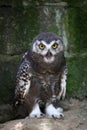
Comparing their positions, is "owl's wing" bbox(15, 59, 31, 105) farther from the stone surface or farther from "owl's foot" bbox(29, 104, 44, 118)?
the stone surface

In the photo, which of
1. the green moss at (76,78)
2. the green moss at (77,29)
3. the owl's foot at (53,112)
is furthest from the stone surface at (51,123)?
the green moss at (77,29)

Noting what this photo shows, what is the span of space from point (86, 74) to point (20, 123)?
1.27 meters

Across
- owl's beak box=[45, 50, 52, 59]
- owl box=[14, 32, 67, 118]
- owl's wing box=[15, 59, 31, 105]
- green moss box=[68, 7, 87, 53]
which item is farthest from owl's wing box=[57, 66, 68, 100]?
green moss box=[68, 7, 87, 53]

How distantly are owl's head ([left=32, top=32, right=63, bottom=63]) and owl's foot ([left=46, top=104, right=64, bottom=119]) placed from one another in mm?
Answer: 548

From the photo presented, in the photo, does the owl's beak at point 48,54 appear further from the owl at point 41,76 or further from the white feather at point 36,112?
the white feather at point 36,112

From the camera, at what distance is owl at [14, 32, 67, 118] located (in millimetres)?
5090

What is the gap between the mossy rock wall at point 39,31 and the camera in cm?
550

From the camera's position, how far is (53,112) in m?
5.19

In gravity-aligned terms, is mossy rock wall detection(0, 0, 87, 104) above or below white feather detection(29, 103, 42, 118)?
above

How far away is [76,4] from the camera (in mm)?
5539

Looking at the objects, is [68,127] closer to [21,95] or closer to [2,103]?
[21,95]

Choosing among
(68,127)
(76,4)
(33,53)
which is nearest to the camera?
(68,127)

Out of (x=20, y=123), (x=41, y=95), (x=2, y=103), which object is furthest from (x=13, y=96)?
(x=20, y=123)

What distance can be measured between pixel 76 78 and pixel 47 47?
2.67 feet
